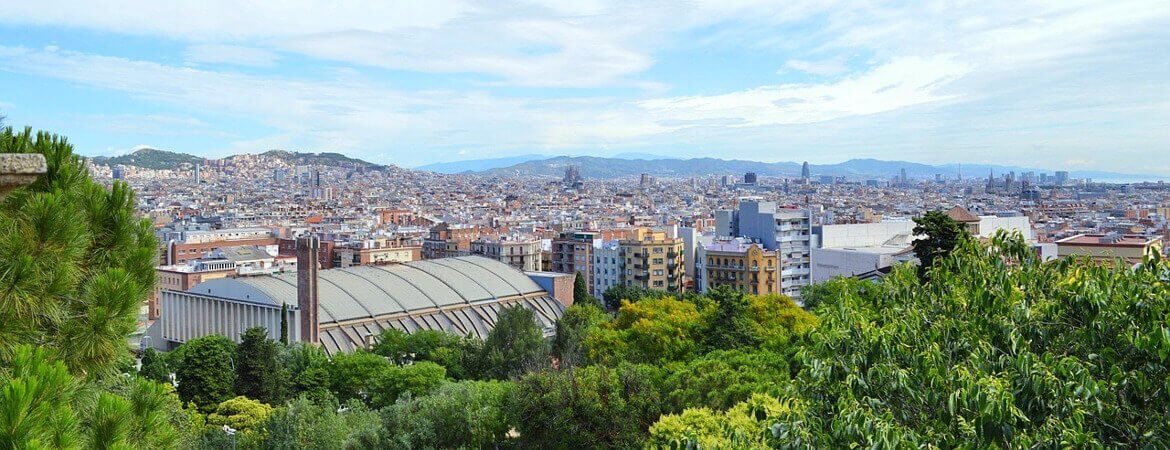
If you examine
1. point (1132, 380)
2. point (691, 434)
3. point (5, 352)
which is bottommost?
point (691, 434)

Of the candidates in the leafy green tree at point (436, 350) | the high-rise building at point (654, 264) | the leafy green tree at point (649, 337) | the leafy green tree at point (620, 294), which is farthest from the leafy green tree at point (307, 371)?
the high-rise building at point (654, 264)

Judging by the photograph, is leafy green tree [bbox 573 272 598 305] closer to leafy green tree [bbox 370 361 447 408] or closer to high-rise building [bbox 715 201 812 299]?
high-rise building [bbox 715 201 812 299]

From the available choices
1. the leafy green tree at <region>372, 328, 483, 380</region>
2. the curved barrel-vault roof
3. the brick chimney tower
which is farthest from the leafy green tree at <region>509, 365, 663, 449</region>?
the brick chimney tower

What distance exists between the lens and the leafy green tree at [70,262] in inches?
142

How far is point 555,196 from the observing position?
155m

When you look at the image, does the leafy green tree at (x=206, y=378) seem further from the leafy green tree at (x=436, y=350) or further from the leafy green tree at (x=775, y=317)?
the leafy green tree at (x=775, y=317)

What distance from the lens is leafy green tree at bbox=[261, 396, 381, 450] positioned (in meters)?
12.2

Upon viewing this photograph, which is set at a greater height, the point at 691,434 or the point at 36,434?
the point at 36,434

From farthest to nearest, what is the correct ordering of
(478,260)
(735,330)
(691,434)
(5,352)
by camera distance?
(478,260) → (735,330) → (691,434) → (5,352)

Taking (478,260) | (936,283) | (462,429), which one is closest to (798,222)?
(478,260)

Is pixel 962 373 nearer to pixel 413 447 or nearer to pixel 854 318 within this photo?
pixel 854 318

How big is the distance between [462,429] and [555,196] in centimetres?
14254

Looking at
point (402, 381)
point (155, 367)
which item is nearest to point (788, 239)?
point (402, 381)

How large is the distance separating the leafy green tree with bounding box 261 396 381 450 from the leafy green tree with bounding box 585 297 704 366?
5.54 m
